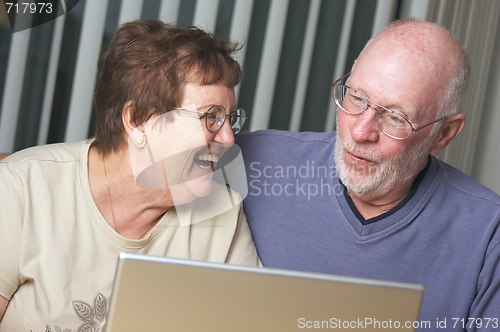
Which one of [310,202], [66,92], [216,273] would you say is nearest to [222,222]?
[310,202]

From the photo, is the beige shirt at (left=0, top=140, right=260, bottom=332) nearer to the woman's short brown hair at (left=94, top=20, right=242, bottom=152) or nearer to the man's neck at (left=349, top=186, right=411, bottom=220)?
the woman's short brown hair at (left=94, top=20, right=242, bottom=152)

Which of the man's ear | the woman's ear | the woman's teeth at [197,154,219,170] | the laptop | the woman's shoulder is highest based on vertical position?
the man's ear

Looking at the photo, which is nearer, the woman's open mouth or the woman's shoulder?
the woman's shoulder

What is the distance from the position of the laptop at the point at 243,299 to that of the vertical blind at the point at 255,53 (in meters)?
1.21

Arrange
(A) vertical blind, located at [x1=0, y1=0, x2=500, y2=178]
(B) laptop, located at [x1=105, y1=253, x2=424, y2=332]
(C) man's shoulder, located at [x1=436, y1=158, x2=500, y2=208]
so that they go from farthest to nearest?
(A) vertical blind, located at [x1=0, y1=0, x2=500, y2=178], (C) man's shoulder, located at [x1=436, y1=158, x2=500, y2=208], (B) laptop, located at [x1=105, y1=253, x2=424, y2=332]

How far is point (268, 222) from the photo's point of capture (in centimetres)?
141

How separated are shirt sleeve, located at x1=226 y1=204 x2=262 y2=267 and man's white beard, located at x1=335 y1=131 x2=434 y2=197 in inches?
13.7

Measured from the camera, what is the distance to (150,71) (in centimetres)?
117

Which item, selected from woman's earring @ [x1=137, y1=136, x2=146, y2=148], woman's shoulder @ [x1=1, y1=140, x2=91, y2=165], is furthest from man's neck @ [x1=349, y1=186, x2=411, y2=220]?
woman's shoulder @ [x1=1, y1=140, x2=91, y2=165]

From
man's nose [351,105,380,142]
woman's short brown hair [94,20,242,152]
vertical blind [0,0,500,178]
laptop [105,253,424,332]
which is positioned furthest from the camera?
A: vertical blind [0,0,500,178]

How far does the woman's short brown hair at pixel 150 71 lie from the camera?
1167mm

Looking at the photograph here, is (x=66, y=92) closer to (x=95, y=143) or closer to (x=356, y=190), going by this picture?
(x=95, y=143)

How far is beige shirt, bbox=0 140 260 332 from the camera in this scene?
1078mm

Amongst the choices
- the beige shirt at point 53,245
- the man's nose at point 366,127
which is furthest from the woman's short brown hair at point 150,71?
the man's nose at point 366,127
